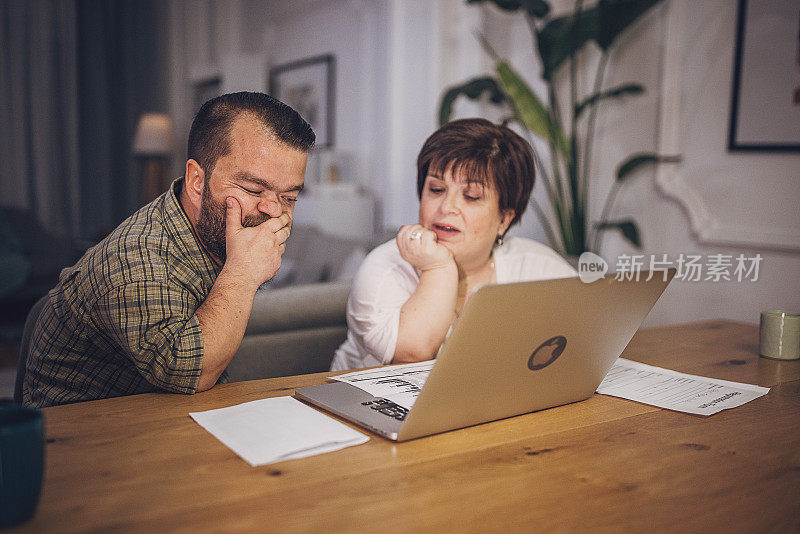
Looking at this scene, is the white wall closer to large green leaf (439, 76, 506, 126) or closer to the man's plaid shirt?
large green leaf (439, 76, 506, 126)

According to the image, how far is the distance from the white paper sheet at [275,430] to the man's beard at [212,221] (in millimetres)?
422

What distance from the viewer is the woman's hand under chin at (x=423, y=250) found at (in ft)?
4.59

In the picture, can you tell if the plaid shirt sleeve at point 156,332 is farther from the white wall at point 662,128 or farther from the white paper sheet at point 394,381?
the white wall at point 662,128

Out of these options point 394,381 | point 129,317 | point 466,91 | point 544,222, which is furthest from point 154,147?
point 394,381

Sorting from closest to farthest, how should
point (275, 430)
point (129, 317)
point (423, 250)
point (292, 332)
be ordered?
point (275, 430) < point (129, 317) < point (423, 250) < point (292, 332)

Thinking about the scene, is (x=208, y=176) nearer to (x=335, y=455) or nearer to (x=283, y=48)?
(x=335, y=455)

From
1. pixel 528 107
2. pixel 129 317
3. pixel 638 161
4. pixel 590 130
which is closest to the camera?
pixel 129 317

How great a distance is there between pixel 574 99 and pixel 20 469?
279 cm

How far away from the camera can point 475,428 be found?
88 cm

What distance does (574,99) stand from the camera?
2.92 meters

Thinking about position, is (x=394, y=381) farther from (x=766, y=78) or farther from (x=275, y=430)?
(x=766, y=78)

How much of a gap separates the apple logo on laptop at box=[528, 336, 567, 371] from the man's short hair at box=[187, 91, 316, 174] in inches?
26.7

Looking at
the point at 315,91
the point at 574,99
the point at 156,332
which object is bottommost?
the point at 156,332

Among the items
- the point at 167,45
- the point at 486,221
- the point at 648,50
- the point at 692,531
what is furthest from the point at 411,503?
the point at 167,45
